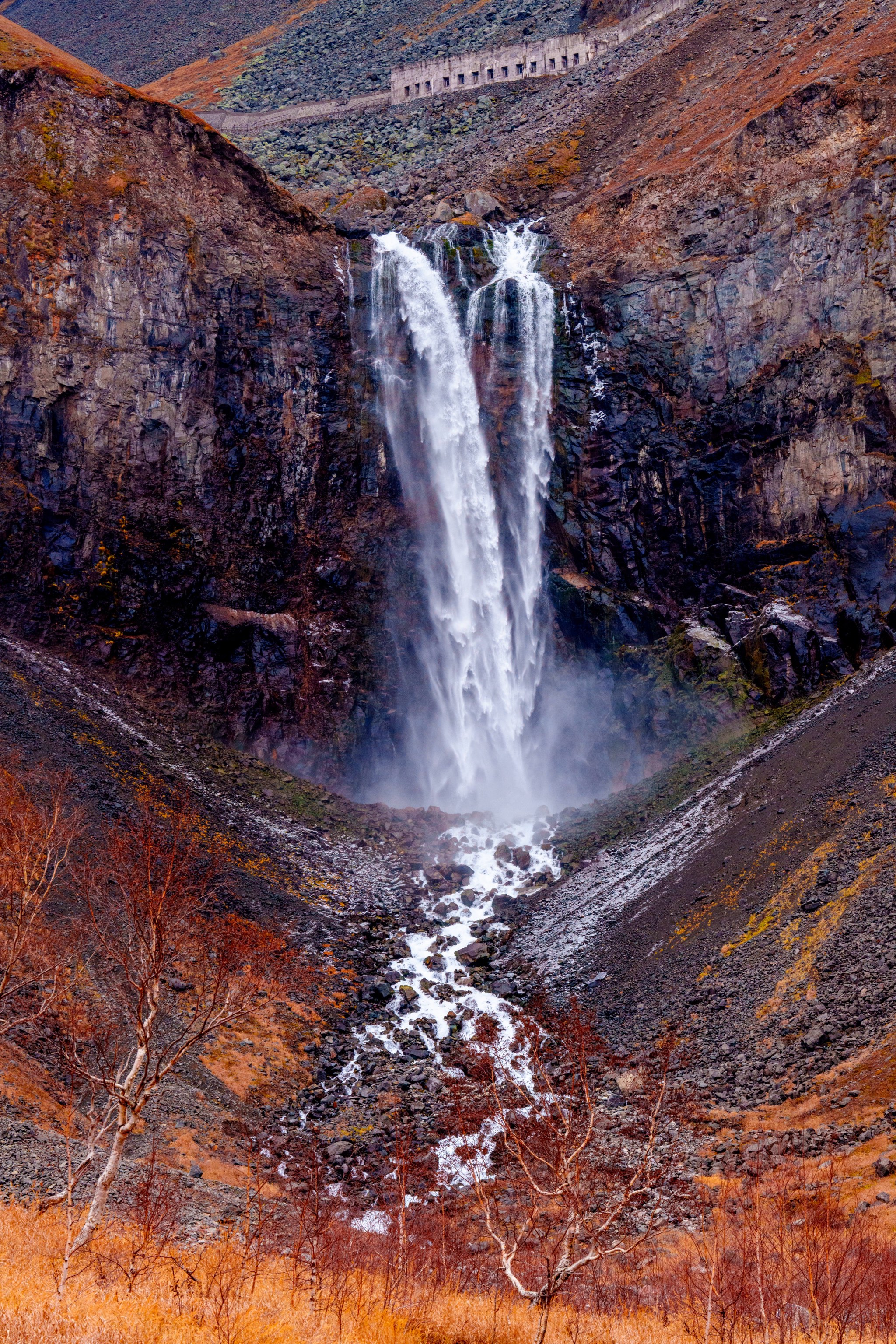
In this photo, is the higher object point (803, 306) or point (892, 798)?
point (803, 306)

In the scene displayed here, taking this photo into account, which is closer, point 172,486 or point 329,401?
point 172,486

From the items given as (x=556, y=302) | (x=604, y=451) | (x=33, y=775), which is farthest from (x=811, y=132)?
(x=33, y=775)

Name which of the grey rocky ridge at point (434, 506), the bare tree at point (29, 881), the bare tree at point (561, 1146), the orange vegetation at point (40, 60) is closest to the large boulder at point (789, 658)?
the grey rocky ridge at point (434, 506)

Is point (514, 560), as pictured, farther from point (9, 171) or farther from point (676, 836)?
point (9, 171)

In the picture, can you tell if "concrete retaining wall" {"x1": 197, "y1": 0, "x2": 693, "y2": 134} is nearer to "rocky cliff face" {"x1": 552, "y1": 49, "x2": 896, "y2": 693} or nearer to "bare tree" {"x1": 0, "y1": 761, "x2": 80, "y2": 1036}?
"rocky cliff face" {"x1": 552, "y1": 49, "x2": 896, "y2": 693}

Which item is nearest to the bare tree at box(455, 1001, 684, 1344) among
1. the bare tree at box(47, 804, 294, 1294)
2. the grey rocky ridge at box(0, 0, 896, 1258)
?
the grey rocky ridge at box(0, 0, 896, 1258)

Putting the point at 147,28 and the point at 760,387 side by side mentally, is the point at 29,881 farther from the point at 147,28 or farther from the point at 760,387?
the point at 147,28

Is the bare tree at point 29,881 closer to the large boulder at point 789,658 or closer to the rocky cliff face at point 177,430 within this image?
the rocky cliff face at point 177,430
